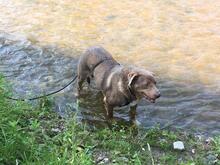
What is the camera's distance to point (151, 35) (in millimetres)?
10180

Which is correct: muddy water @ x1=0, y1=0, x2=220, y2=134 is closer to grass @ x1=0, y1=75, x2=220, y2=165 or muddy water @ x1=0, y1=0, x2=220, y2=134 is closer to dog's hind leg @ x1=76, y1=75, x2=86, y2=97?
dog's hind leg @ x1=76, y1=75, x2=86, y2=97

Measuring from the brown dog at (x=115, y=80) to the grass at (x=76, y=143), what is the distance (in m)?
0.47

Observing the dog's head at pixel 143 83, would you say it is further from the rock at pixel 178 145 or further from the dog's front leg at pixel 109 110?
the rock at pixel 178 145

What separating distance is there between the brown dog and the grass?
471 mm

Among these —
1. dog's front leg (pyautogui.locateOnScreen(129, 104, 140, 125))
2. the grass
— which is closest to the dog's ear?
dog's front leg (pyautogui.locateOnScreen(129, 104, 140, 125))

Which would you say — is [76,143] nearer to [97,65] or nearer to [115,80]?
[115,80]

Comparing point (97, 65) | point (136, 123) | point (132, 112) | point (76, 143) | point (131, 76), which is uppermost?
point (131, 76)

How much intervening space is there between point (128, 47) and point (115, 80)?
9.17ft

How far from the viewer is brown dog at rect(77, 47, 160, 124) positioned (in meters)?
6.49

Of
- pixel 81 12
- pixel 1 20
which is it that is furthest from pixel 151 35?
pixel 1 20

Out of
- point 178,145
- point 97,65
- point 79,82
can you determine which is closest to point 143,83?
point 178,145

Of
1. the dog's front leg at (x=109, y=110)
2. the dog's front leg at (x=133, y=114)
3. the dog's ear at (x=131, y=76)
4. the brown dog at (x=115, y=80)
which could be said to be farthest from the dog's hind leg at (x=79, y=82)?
the dog's ear at (x=131, y=76)

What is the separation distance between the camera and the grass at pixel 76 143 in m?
4.66

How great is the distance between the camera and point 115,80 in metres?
6.99
